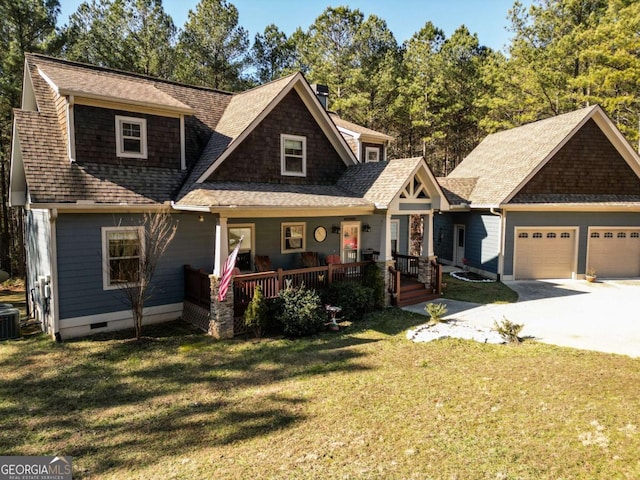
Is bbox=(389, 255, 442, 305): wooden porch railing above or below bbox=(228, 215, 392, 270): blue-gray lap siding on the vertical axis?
below

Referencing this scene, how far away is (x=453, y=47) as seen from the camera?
33.7m

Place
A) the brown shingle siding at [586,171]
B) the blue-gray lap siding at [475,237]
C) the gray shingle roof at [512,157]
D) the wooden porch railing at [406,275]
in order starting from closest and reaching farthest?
the wooden porch railing at [406,275] < the gray shingle roof at [512,157] < the brown shingle siding at [586,171] < the blue-gray lap siding at [475,237]

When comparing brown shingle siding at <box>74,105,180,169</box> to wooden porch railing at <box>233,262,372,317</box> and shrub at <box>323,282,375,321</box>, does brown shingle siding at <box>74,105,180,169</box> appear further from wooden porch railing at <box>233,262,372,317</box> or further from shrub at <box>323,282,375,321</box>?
shrub at <box>323,282,375,321</box>

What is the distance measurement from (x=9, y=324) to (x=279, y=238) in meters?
7.76

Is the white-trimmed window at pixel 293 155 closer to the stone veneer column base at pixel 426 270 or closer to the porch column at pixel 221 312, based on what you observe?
the porch column at pixel 221 312

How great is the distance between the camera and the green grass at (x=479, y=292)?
14.2m

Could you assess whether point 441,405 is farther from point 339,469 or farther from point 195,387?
point 195,387

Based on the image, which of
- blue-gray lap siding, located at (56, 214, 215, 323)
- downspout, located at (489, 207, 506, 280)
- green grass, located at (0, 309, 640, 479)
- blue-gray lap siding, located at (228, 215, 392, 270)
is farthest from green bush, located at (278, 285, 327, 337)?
downspout, located at (489, 207, 506, 280)

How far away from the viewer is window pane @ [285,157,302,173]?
1416 centimetres

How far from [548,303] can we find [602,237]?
681 centimetres

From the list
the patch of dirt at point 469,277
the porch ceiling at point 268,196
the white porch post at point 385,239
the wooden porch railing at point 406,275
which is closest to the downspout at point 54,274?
the porch ceiling at point 268,196

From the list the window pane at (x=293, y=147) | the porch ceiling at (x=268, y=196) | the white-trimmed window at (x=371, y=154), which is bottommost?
the porch ceiling at (x=268, y=196)

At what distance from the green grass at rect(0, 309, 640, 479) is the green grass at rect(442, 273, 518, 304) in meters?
4.81

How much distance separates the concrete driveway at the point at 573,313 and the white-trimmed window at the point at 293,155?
6136mm
